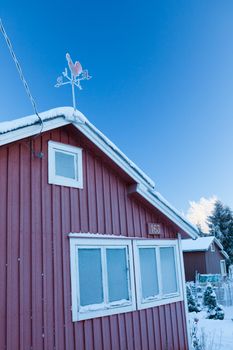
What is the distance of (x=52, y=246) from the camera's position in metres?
6.27

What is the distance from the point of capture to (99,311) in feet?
21.7

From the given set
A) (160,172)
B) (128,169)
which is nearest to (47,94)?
(128,169)

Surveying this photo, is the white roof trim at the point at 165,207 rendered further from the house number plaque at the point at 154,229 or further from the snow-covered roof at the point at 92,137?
the house number plaque at the point at 154,229

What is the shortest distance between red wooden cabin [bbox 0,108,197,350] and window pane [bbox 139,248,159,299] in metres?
0.02

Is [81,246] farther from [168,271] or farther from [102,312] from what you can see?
[168,271]

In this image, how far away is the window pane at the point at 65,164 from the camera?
6852mm

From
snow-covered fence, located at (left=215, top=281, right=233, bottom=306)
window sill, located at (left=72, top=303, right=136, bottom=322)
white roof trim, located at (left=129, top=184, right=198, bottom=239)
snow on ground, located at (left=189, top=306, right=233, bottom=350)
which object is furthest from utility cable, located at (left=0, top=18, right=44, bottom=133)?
snow-covered fence, located at (left=215, top=281, right=233, bottom=306)

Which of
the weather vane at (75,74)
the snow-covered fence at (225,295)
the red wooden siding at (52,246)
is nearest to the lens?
the red wooden siding at (52,246)

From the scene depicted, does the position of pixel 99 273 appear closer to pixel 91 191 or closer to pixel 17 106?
pixel 91 191

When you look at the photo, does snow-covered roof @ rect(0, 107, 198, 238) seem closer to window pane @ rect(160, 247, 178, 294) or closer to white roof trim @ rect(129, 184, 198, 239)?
white roof trim @ rect(129, 184, 198, 239)

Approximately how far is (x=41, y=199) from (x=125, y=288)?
2.65 metres

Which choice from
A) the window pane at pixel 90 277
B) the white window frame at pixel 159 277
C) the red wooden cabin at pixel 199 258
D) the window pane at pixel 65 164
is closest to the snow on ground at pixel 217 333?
the white window frame at pixel 159 277

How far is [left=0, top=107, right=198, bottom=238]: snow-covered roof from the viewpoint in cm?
593

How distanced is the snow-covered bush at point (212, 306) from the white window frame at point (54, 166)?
36.4ft
